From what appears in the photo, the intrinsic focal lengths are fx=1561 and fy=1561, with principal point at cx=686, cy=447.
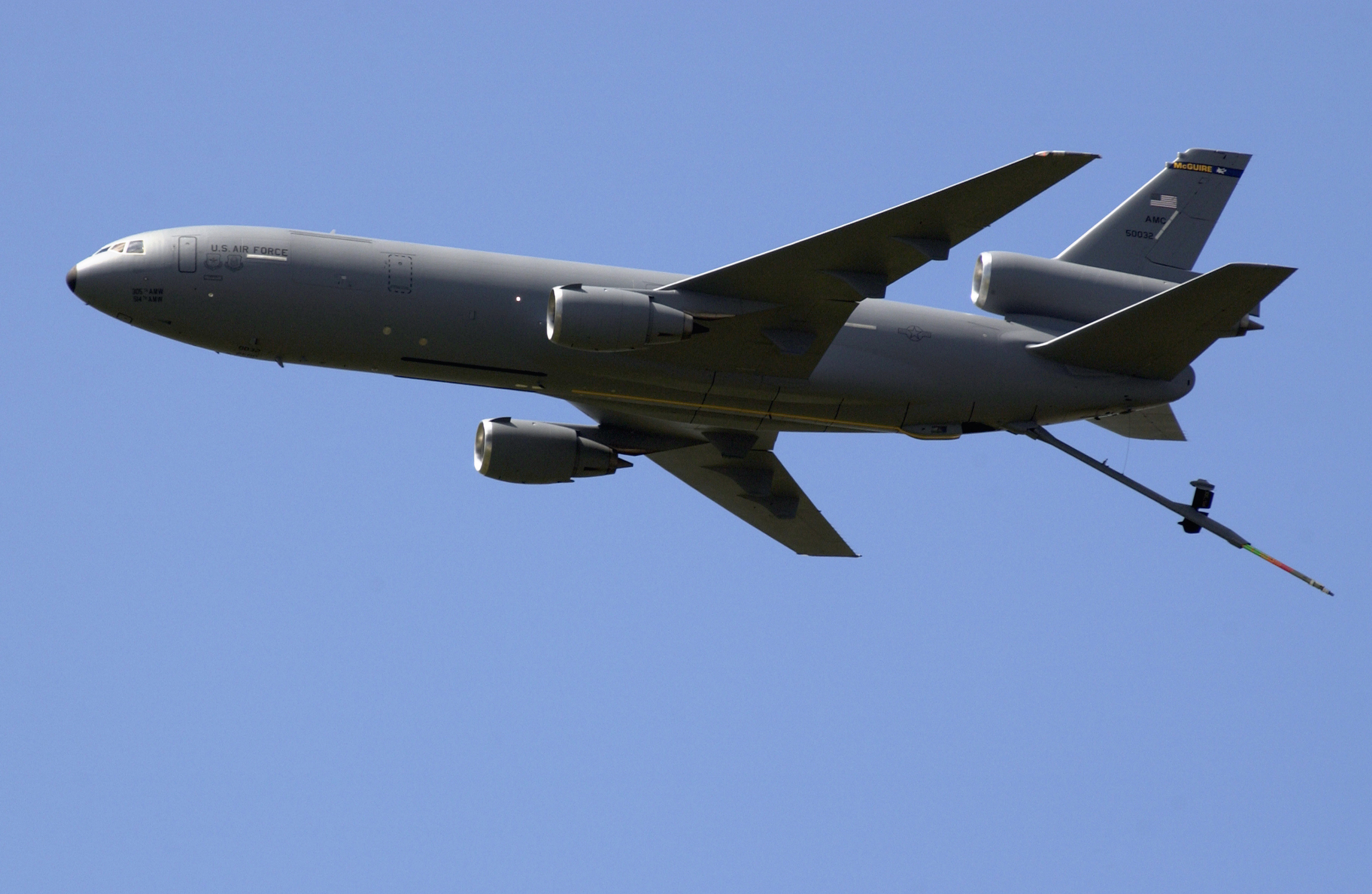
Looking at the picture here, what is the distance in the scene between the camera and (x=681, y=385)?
2966cm

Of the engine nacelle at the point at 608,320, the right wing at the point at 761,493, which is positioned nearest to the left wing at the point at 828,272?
the engine nacelle at the point at 608,320

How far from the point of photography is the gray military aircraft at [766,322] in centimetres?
2748

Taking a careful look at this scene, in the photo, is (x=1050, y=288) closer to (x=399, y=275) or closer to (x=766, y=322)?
(x=766, y=322)

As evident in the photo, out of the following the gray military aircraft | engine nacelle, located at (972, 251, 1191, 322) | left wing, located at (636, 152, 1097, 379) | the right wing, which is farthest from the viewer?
the right wing

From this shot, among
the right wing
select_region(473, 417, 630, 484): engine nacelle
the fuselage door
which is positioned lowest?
the right wing

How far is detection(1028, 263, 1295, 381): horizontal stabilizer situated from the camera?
29000mm

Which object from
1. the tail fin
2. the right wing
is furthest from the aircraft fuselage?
the right wing

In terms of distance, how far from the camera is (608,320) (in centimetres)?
2706

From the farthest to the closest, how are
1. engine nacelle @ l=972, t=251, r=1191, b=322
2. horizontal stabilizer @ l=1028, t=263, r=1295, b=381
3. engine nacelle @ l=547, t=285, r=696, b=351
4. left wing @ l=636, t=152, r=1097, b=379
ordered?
engine nacelle @ l=972, t=251, r=1191, b=322
horizontal stabilizer @ l=1028, t=263, r=1295, b=381
engine nacelle @ l=547, t=285, r=696, b=351
left wing @ l=636, t=152, r=1097, b=379

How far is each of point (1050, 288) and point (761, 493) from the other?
26.8 ft

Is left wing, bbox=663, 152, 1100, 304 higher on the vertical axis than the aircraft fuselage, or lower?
higher

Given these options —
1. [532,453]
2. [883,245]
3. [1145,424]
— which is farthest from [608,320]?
[1145,424]

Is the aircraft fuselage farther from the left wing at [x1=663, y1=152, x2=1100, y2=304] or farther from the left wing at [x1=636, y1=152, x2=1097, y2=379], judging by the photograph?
the left wing at [x1=663, y1=152, x2=1100, y2=304]

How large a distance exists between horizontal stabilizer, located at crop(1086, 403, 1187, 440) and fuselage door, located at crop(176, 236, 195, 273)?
1787 centimetres
